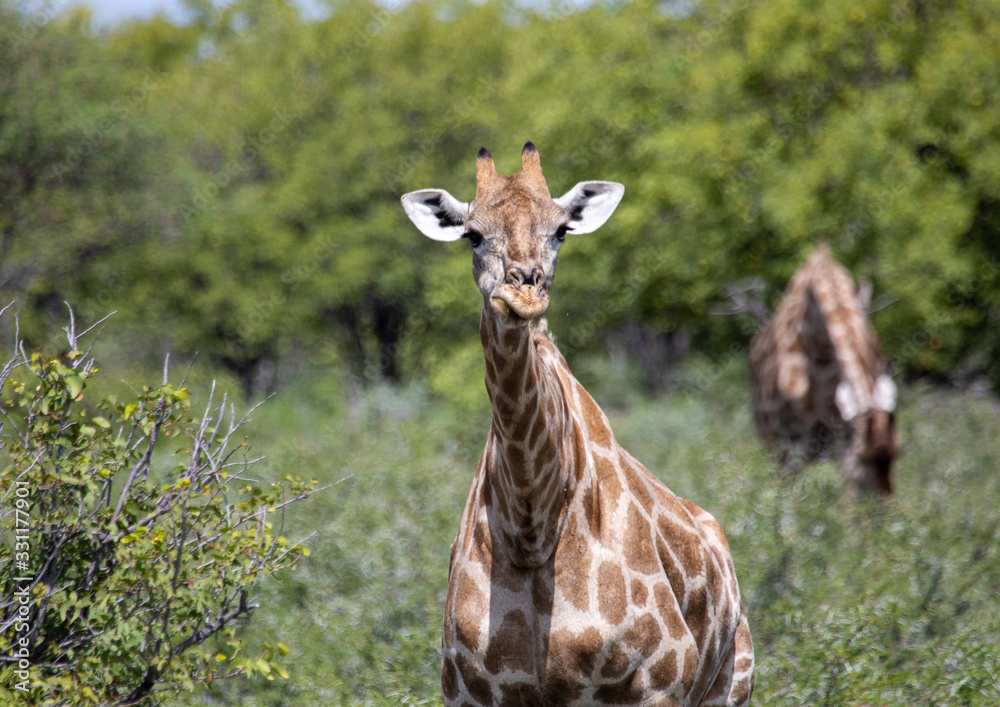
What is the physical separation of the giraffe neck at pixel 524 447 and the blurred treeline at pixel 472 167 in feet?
24.7

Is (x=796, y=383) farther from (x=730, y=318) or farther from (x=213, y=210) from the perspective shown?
(x=213, y=210)

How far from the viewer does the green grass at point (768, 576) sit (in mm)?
5664

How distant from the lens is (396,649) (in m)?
6.32

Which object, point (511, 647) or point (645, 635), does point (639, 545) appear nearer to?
point (645, 635)

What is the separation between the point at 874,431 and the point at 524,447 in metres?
5.99

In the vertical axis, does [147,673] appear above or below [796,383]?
above

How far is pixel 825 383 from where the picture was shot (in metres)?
10.8

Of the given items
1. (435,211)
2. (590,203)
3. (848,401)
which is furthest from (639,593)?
(848,401)

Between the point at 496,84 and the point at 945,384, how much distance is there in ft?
39.8

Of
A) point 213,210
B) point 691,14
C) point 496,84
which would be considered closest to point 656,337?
point 496,84

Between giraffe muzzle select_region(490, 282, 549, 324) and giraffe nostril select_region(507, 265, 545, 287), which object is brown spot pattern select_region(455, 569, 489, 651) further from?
giraffe nostril select_region(507, 265, 545, 287)

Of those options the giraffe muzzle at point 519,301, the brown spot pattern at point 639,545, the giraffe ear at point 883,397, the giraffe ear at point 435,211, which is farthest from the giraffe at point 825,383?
the giraffe muzzle at point 519,301

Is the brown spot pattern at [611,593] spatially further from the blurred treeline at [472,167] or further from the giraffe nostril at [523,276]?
the blurred treeline at [472,167]

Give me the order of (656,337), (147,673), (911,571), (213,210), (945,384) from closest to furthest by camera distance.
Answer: (147,673) < (911,571) < (945,384) < (213,210) < (656,337)
